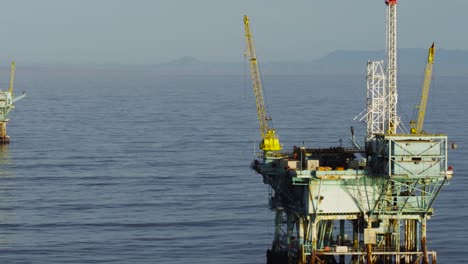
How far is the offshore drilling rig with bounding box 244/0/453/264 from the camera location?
92500 mm

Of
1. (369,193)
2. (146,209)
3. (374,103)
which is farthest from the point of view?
(146,209)

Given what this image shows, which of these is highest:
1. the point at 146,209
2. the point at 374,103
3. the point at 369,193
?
the point at 374,103

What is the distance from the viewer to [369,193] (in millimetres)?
94250

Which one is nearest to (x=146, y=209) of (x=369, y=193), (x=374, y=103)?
(x=374, y=103)

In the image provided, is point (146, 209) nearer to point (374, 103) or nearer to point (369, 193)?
point (374, 103)

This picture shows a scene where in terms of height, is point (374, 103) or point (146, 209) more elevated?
point (374, 103)

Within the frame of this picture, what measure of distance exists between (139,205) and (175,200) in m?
5.22

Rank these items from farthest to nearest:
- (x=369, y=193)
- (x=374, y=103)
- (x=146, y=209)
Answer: (x=146, y=209) → (x=374, y=103) → (x=369, y=193)

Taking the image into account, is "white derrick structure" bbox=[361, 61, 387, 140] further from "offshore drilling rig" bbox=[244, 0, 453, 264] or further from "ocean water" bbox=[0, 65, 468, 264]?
"ocean water" bbox=[0, 65, 468, 264]

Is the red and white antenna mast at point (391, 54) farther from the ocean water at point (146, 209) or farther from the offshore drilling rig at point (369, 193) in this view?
the ocean water at point (146, 209)

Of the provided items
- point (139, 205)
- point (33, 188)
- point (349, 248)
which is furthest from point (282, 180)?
point (33, 188)

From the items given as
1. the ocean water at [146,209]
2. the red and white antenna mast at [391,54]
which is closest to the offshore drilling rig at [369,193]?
the red and white antenna mast at [391,54]

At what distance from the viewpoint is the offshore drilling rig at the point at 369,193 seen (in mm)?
92500

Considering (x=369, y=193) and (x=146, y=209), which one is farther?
(x=146, y=209)
